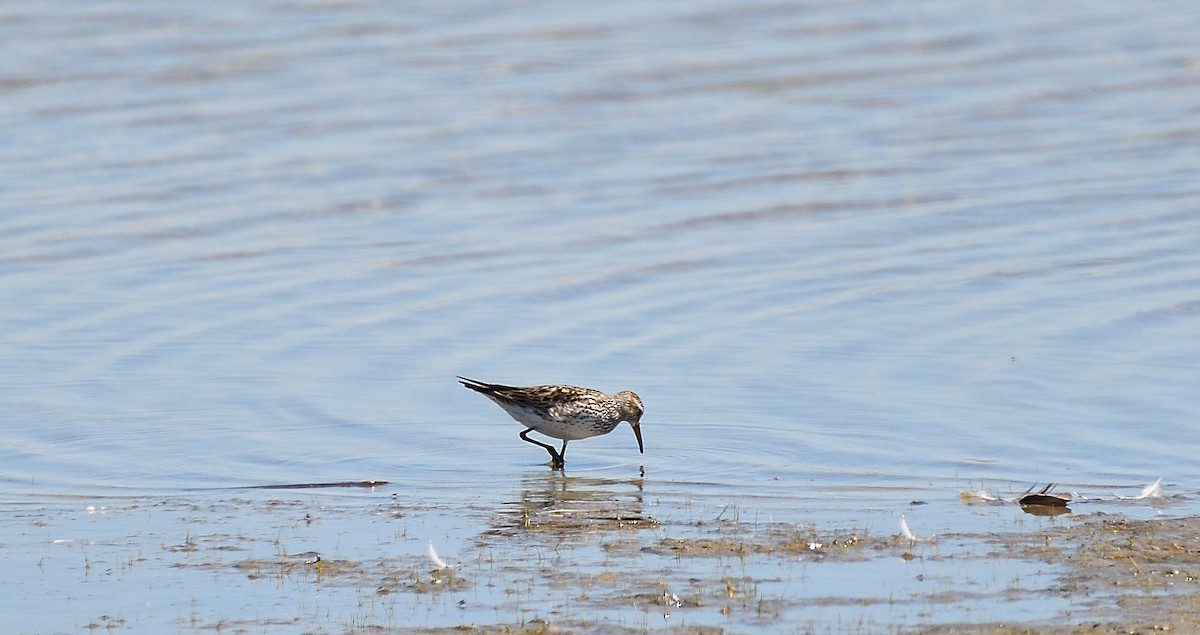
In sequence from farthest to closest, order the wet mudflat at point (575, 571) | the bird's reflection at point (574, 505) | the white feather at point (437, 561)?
the bird's reflection at point (574, 505) < the white feather at point (437, 561) < the wet mudflat at point (575, 571)

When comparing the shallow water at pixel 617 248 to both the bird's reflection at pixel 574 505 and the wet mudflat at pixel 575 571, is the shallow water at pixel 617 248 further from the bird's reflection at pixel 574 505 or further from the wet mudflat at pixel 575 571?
the wet mudflat at pixel 575 571

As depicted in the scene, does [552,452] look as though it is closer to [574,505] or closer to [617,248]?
[574,505]

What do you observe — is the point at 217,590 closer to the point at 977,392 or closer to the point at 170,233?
the point at 977,392

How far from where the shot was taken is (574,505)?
32.3 ft

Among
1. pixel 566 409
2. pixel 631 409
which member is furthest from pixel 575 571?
pixel 631 409

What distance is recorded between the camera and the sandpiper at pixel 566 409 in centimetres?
1112

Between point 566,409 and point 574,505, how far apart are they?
1.34 meters

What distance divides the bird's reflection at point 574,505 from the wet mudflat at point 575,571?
0.09ft

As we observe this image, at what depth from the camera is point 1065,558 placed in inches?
315

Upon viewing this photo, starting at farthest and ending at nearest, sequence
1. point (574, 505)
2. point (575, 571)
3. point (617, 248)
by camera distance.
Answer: point (617, 248) → point (574, 505) → point (575, 571)

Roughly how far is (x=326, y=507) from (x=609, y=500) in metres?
1.51

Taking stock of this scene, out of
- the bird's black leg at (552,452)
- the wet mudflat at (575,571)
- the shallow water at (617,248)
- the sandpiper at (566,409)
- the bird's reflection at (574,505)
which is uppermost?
the shallow water at (617,248)

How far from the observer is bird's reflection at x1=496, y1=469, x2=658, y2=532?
30.2 feet

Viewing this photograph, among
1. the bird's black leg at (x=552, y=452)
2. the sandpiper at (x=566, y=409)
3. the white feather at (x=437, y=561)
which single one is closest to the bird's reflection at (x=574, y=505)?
the bird's black leg at (x=552, y=452)
